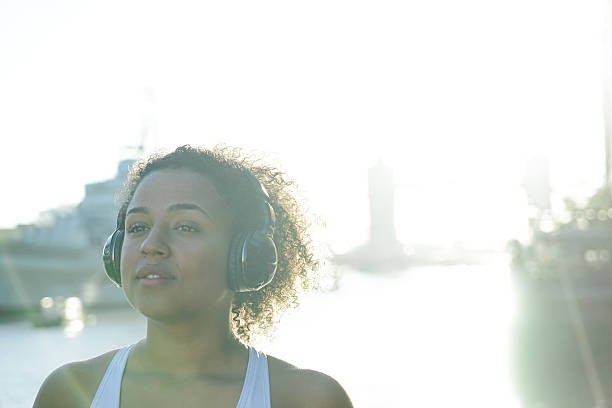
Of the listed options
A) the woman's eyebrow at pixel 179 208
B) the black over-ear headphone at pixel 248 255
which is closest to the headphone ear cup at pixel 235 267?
the black over-ear headphone at pixel 248 255

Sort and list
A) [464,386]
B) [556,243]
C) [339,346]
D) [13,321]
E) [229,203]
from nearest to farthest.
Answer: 1. [229,203]
2. [464,386]
3. [339,346]
4. [556,243]
5. [13,321]

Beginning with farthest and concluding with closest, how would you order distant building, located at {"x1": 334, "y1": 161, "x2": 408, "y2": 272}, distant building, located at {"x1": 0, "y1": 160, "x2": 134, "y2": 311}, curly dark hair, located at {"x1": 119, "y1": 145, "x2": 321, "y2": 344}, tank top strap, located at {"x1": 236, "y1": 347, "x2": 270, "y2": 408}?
distant building, located at {"x1": 334, "y1": 161, "x2": 408, "y2": 272}
distant building, located at {"x1": 0, "y1": 160, "x2": 134, "y2": 311}
curly dark hair, located at {"x1": 119, "y1": 145, "x2": 321, "y2": 344}
tank top strap, located at {"x1": 236, "y1": 347, "x2": 270, "y2": 408}

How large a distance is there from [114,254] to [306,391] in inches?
26.6

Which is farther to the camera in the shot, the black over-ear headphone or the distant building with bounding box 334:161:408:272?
the distant building with bounding box 334:161:408:272

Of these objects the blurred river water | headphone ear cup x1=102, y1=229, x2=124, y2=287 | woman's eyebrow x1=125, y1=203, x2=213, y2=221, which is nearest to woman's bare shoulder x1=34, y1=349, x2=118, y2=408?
headphone ear cup x1=102, y1=229, x2=124, y2=287

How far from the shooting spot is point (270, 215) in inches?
71.5

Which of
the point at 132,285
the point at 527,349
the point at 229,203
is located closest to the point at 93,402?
the point at 132,285

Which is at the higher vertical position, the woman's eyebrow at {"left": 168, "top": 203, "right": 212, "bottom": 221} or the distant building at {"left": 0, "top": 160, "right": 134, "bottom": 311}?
the woman's eyebrow at {"left": 168, "top": 203, "right": 212, "bottom": 221}

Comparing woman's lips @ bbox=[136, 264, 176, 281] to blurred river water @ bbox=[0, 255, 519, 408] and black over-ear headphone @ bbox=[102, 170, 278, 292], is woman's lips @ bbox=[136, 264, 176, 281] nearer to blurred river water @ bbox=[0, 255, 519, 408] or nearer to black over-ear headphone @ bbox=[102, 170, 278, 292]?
black over-ear headphone @ bbox=[102, 170, 278, 292]

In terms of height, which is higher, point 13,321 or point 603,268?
point 603,268

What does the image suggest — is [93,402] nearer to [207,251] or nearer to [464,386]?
[207,251]

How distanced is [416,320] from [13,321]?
2321 centimetres

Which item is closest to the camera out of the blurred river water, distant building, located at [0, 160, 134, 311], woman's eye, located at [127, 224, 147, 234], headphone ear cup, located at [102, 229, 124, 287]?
woman's eye, located at [127, 224, 147, 234]

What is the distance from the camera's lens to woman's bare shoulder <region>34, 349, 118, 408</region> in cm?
163
